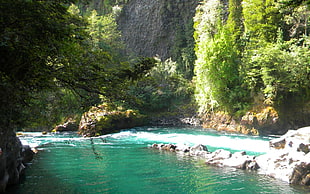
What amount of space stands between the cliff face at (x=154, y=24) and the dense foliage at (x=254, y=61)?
14004 millimetres

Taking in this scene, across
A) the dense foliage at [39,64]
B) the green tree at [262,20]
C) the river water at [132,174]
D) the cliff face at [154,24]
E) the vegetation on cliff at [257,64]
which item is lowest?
the river water at [132,174]

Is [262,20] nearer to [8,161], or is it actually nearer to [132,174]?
[132,174]

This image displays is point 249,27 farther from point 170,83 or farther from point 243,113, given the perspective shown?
point 170,83

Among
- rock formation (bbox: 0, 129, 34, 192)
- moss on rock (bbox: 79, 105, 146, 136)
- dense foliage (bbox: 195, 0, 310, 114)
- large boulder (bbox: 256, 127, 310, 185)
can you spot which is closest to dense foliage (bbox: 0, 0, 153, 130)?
rock formation (bbox: 0, 129, 34, 192)

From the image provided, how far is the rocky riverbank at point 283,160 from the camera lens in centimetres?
782

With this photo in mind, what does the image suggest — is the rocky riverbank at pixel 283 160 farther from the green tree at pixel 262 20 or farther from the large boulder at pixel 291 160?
the green tree at pixel 262 20

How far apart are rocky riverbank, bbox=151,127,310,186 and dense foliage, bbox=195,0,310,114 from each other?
7652 mm

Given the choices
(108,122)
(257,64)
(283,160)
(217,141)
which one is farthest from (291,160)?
(108,122)

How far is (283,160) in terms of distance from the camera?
882 cm

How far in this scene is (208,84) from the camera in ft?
70.1

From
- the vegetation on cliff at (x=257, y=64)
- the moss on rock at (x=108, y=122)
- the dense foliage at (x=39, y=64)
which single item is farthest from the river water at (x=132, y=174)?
the vegetation on cliff at (x=257, y=64)

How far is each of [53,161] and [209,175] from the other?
6407 millimetres

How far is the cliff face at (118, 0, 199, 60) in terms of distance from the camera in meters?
36.6

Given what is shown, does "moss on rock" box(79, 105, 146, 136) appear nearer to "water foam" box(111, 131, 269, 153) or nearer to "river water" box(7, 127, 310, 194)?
"water foam" box(111, 131, 269, 153)
